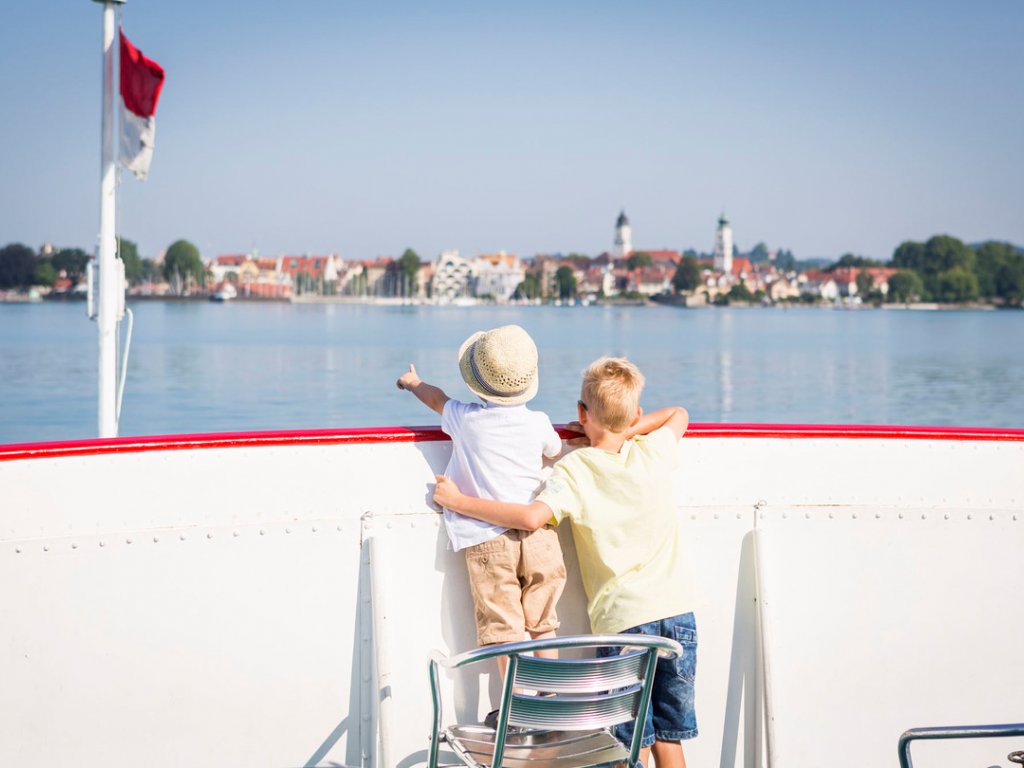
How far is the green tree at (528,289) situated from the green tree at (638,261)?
19335mm

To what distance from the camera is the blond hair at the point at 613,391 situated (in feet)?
9.98

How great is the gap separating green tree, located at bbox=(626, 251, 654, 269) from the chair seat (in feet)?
625

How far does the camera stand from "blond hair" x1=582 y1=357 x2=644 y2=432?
120 inches

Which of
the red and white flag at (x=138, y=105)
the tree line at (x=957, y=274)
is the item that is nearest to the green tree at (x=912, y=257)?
the tree line at (x=957, y=274)

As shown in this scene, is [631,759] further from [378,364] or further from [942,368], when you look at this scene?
[942,368]

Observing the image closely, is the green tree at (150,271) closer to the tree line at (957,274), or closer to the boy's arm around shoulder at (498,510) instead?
the tree line at (957,274)

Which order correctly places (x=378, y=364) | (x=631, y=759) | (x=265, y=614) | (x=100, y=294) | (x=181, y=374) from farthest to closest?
1. (x=378, y=364)
2. (x=181, y=374)
3. (x=100, y=294)
4. (x=265, y=614)
5. (x=631, y=759)

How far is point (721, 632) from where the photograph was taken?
3.29 meters

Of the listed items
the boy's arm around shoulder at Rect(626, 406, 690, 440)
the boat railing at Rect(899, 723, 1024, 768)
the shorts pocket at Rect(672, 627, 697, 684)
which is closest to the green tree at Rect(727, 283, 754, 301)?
the boy's arm around shoulder at Rect(626, 406, 690, 440)

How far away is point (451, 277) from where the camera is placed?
590 feet

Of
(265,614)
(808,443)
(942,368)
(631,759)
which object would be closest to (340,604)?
(265,614)

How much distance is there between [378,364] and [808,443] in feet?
140

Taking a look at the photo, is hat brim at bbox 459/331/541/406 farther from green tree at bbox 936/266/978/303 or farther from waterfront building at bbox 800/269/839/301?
waterfront building at bbox 800/269/839/301

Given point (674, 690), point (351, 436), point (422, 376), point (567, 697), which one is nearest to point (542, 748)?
point (567, 697)
